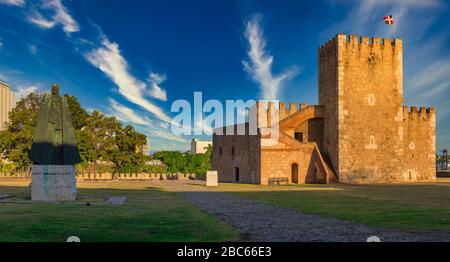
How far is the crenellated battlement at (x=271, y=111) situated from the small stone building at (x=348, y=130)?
8 centimetres

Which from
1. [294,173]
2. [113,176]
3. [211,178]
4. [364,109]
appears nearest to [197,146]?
[113,176]

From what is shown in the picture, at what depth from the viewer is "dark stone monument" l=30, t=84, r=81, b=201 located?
55.0ft

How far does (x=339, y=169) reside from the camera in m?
37.3

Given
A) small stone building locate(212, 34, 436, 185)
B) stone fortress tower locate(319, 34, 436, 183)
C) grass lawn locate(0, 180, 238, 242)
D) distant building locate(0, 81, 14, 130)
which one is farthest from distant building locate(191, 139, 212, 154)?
grass lawn locate(0, 180, 238, 242)

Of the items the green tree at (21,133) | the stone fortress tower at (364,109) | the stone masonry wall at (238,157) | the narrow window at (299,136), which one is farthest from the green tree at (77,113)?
the stone fortress tower at (364,109)

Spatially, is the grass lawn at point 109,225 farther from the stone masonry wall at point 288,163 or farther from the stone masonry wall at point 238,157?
the stone masonry wall at point 238,157

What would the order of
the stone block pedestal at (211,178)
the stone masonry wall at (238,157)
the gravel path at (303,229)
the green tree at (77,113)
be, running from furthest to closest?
the green tree at (77,113) < the stone masonry wall at (238,157) < the stone block pedestal at (211,178) < the gravel path at (303,229)

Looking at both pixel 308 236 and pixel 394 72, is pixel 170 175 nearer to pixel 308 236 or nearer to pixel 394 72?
pixel 394 72

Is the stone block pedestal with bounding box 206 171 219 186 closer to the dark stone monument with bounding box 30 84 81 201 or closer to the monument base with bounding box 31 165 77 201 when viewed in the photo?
the dark stone monument with bounding box 30 84 81 201

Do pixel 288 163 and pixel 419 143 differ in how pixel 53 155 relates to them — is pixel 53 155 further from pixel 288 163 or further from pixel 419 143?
pixel 419 143

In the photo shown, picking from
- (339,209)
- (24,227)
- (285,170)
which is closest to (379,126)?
(285,170)

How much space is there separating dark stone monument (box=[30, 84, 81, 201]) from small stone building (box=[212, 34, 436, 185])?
21.0 m

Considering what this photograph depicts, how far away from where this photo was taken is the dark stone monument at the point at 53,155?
1677 cm
